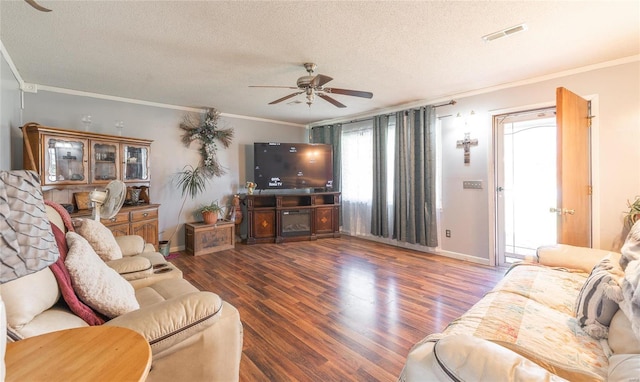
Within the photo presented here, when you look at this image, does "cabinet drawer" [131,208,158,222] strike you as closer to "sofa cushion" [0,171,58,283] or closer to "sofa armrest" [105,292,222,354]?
"sofa armrest" [105,292,222,354]

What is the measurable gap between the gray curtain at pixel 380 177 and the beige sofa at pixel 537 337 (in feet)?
8.85

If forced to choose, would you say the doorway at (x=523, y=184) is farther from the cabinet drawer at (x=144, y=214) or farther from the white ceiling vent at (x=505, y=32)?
the cabinet drawer at (x=144, y=214)

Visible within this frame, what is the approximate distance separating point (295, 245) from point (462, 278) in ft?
8.70

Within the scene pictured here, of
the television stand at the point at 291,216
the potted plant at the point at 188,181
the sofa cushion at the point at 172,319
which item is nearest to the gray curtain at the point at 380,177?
the television stand at the point at 291,216

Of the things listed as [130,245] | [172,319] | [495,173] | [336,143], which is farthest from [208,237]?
[495,173]

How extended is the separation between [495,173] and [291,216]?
3330 mm

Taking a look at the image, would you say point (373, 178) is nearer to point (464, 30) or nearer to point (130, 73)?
point (464, 30)

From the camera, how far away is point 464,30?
2150mm

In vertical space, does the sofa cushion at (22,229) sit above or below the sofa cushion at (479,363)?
above

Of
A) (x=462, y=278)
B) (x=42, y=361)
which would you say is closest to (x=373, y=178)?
(x=462, y=278)

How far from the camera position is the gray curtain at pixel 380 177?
4.75 meters

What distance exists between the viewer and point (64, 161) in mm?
3170

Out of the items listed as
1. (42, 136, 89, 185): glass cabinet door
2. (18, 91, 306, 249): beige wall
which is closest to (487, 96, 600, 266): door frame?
(18, 91, 306, 249): beige wall

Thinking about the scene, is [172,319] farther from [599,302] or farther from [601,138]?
[601,138]
